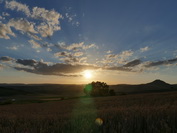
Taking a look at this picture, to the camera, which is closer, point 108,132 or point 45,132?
point 108,132

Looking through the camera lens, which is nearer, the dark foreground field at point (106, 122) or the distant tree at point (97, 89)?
the dark foreground field at point (106, 122)

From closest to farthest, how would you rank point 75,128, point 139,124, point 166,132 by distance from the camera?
point 166,132
point 139,124
point 75,128

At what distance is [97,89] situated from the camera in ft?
287

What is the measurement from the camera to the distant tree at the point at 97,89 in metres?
86.9

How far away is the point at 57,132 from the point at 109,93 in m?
83.7

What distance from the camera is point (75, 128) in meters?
3.14

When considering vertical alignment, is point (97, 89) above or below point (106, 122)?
above

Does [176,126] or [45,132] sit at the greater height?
[176,126]

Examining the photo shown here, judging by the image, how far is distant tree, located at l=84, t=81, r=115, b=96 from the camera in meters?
86.9

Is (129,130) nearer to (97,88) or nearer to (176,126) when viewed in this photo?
(176,126)

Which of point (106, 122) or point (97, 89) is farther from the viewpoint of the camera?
point (97, 89)

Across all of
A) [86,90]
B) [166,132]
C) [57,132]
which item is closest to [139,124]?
[166,132]

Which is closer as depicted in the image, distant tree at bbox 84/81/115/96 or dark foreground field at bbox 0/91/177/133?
dark foreground field at bbox 0/91/177/133

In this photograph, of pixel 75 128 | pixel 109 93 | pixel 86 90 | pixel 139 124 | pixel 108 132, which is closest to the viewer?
pixel 108 132
